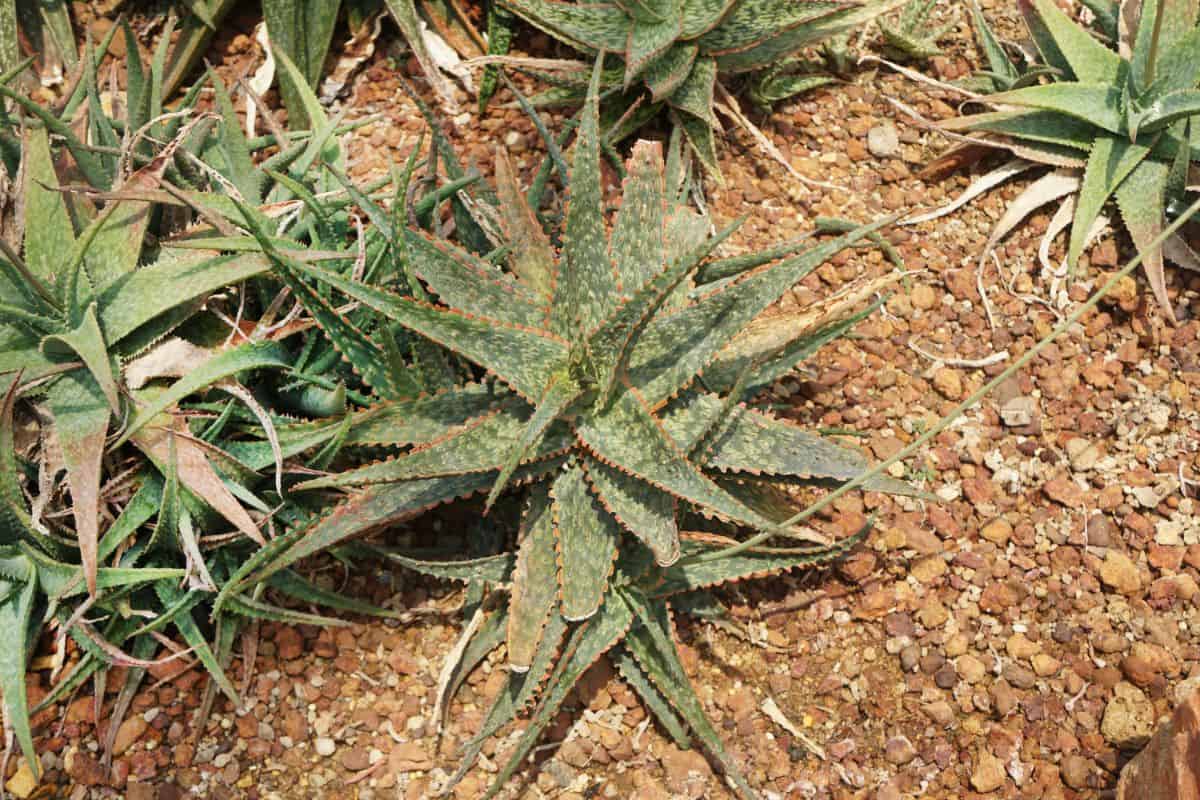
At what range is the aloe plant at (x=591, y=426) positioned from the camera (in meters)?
1.50

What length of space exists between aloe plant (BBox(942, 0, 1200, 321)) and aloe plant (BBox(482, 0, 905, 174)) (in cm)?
38

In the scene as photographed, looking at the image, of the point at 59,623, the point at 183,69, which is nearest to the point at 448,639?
the point at 59,623

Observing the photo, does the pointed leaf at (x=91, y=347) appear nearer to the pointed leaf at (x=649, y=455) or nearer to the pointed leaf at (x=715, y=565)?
the pointed leaf at (x=649, y=455)

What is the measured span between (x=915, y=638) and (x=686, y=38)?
121cm

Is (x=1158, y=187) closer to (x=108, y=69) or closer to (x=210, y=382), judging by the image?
(x=210, y=382)

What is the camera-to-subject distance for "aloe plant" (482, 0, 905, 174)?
2025 mm

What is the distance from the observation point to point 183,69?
2.38 meters

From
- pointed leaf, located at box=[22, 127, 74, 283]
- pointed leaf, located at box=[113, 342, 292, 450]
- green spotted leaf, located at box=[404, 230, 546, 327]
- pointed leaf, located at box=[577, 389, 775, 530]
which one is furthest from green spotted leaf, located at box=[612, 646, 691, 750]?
pointed leaf, located at box=[22, 127, 74, 283]

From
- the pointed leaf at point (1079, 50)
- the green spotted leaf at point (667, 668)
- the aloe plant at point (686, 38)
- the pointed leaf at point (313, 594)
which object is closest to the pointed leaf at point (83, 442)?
the pointed leaf at point (313, 594)

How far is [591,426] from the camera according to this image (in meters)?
1.56

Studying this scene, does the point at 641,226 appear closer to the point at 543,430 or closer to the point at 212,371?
the point at 543,430

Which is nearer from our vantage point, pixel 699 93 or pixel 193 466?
pixel 193 466

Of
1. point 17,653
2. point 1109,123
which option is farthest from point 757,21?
point 17,653

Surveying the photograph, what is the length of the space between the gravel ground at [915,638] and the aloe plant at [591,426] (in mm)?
181
